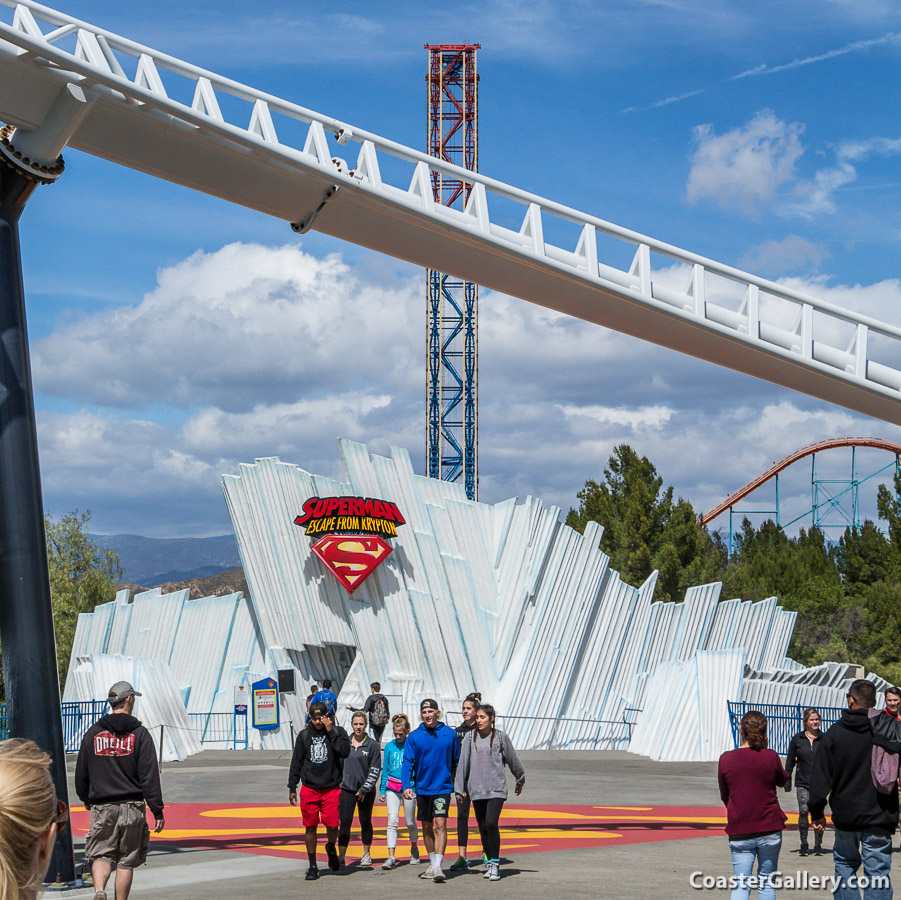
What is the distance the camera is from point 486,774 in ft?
38.6

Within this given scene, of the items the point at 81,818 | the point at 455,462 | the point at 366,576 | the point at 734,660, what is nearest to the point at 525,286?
the point at 81,818

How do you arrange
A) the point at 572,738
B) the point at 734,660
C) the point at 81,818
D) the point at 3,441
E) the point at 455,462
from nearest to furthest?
the point at 3,441
the point at 81,818
the point at 734,660
the point at 572,738
the point at 455,462

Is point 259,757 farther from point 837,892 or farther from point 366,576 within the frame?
point 837,892

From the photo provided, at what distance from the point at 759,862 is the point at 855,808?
763 mm

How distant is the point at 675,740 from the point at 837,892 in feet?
68.6

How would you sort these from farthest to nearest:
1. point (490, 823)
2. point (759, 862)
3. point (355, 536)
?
point (355, 536), point (490, 823), point (759, 862)

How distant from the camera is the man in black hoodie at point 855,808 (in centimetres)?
794

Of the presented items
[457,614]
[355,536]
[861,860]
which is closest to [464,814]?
[861,860]

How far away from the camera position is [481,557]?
3319 centimetres

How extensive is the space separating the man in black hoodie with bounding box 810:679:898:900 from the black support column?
6343mm

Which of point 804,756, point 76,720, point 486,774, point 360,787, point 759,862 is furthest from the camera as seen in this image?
point 76,720

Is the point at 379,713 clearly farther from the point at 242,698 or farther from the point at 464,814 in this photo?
the point at 242,698

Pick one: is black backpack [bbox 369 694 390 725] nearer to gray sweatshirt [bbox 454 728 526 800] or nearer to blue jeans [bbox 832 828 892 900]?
gray sweatshirt [bbox 454 728 526 800]

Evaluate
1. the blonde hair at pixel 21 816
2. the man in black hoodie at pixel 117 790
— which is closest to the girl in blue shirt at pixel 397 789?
the man in black hoodie at pixel 117 790
